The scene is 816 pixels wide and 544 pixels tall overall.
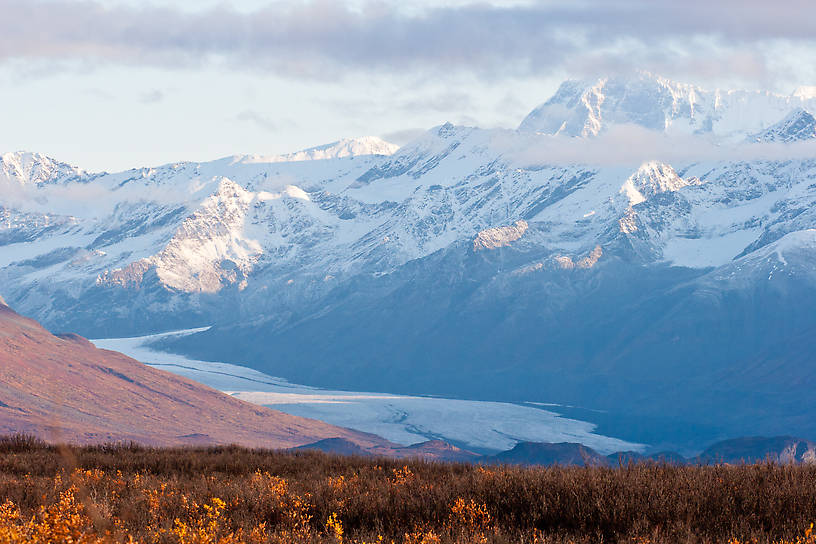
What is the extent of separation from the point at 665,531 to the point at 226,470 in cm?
1056

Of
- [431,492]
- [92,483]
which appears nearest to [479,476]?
[431,492]

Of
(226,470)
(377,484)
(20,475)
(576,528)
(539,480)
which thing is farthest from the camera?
(226,470)

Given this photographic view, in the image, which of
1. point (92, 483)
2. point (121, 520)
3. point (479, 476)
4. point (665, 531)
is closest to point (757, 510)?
point (665, 531)

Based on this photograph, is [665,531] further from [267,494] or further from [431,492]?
[267,494]

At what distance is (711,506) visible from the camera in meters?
12.3

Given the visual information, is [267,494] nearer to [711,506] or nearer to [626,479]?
[626,479]

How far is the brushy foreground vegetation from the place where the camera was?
11.0 meters

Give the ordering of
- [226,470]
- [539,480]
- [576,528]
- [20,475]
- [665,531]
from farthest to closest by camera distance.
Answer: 1. [226,470]
2. [20,475]
3. [539,480]
4. [576,528]
5. [665,531]

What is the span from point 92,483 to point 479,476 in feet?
21.4

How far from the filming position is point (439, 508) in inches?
511

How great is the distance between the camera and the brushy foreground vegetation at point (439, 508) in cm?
1105

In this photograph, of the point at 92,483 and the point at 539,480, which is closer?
the point at 539,480

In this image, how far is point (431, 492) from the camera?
13766 mm

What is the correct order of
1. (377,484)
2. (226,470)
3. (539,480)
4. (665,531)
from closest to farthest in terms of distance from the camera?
(665,531) → (539,480) → (377,484) → (226,470)
